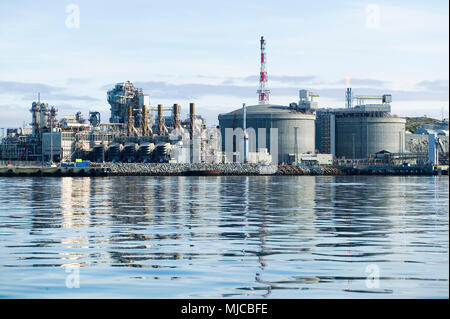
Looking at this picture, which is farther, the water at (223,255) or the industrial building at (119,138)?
the industrial building at (119,138)

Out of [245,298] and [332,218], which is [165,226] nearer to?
[332,218]

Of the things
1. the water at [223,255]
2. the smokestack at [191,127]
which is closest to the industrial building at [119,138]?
the smokestack at [191,127]

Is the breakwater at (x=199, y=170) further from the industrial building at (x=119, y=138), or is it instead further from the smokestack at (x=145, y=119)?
the smokestack at (x=145, y=119)

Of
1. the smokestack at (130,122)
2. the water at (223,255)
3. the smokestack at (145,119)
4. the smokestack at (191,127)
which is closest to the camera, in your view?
the water at (223,255)

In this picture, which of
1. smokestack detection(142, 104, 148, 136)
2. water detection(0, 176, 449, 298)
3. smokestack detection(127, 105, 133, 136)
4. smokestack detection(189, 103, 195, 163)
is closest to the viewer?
water detection(0, 176, 449, 298)

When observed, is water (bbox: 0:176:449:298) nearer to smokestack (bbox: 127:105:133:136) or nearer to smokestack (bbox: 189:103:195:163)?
smokestack (bbox: 189:103:195:163)

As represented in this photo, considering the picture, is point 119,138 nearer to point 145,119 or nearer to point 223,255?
point 145,119

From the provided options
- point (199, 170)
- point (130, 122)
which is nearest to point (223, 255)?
point (199, 170)

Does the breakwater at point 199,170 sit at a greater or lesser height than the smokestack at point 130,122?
lesser

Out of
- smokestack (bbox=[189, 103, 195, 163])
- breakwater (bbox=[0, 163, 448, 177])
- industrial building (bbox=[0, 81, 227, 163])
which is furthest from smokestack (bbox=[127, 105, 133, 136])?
breakwater (bbox=[0, 163, 448, 177])

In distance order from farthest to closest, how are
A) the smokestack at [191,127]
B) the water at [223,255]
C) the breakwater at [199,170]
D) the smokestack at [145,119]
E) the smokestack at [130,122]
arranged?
1. the smokestack at [145,119]
2. the smokestack at [130,122]
3. the smokestack at [191,127]
4. the breakwater at [199,170]
5. the water at [223,255]

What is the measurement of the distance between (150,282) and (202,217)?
835 inches

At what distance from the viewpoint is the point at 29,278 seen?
1997 centimetres

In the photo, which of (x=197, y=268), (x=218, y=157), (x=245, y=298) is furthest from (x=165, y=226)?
(x=218, y=157)
